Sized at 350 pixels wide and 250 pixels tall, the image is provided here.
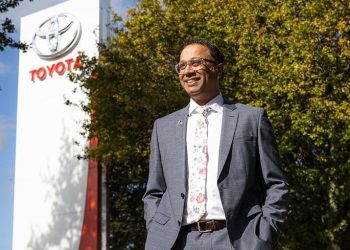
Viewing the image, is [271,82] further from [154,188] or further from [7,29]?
[154,188]

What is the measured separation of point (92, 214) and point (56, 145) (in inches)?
142

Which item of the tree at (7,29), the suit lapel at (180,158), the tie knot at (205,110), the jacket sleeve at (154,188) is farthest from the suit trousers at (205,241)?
the tree at (7,29)

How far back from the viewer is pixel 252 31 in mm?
17359

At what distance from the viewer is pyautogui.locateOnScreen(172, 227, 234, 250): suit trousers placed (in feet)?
10.7

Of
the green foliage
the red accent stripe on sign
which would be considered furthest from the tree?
the red accent stripe on sign

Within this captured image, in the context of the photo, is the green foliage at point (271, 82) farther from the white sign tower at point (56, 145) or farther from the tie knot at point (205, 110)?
the tie knot at point (205, 110)

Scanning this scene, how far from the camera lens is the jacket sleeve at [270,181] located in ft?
10.9

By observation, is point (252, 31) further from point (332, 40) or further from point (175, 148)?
point (175, 148)

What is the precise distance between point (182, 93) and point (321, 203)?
546 centimetres

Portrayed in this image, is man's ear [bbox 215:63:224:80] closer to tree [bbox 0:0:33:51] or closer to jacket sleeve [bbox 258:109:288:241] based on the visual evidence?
jacket sleeve [bbox 258:109:288:241]

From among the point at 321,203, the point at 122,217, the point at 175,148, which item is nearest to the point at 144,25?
the point at 321,203

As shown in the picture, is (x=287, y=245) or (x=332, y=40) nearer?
(x=332, y=40)

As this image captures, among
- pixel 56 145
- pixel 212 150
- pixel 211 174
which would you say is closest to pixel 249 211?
pixel 211 174

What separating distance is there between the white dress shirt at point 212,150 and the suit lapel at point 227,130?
0.04 meters
